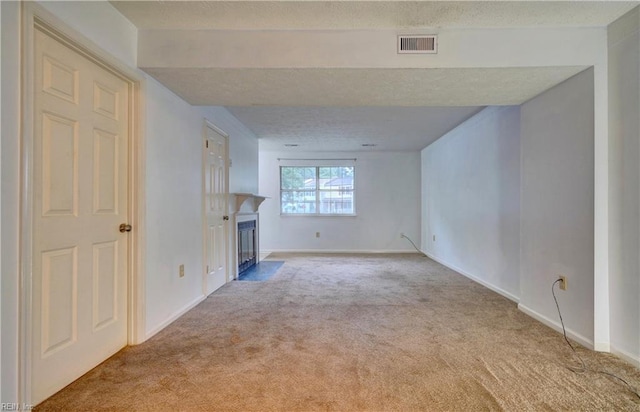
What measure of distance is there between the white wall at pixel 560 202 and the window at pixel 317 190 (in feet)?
14.8

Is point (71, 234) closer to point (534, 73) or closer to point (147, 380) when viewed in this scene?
point (147, 380)

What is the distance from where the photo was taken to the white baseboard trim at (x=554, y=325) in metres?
2.23

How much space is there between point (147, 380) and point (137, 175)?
4.43 ft

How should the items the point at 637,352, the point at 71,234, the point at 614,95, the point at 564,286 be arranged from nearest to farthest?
the point at 71,234 < the point at 637,352 < the point at 614,95 < the point at 564,286

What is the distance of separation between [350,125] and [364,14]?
282 centimetres

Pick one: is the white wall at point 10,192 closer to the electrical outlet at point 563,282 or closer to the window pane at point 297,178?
the electrical outlet at point 563,282

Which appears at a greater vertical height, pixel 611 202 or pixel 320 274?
pixel 611 202

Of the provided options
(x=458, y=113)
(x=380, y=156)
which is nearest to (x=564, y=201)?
(x=458, y=113)

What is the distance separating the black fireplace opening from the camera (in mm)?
4766

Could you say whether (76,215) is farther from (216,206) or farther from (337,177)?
(337,177)

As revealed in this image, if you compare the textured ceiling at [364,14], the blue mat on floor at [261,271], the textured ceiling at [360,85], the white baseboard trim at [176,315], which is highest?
the textured ceiling at [364,14]

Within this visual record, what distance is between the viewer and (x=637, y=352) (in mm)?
1957

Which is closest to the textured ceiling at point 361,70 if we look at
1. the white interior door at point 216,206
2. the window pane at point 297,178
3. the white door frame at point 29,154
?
the white door frame at point 29,154

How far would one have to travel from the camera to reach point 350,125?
4.87 meters
